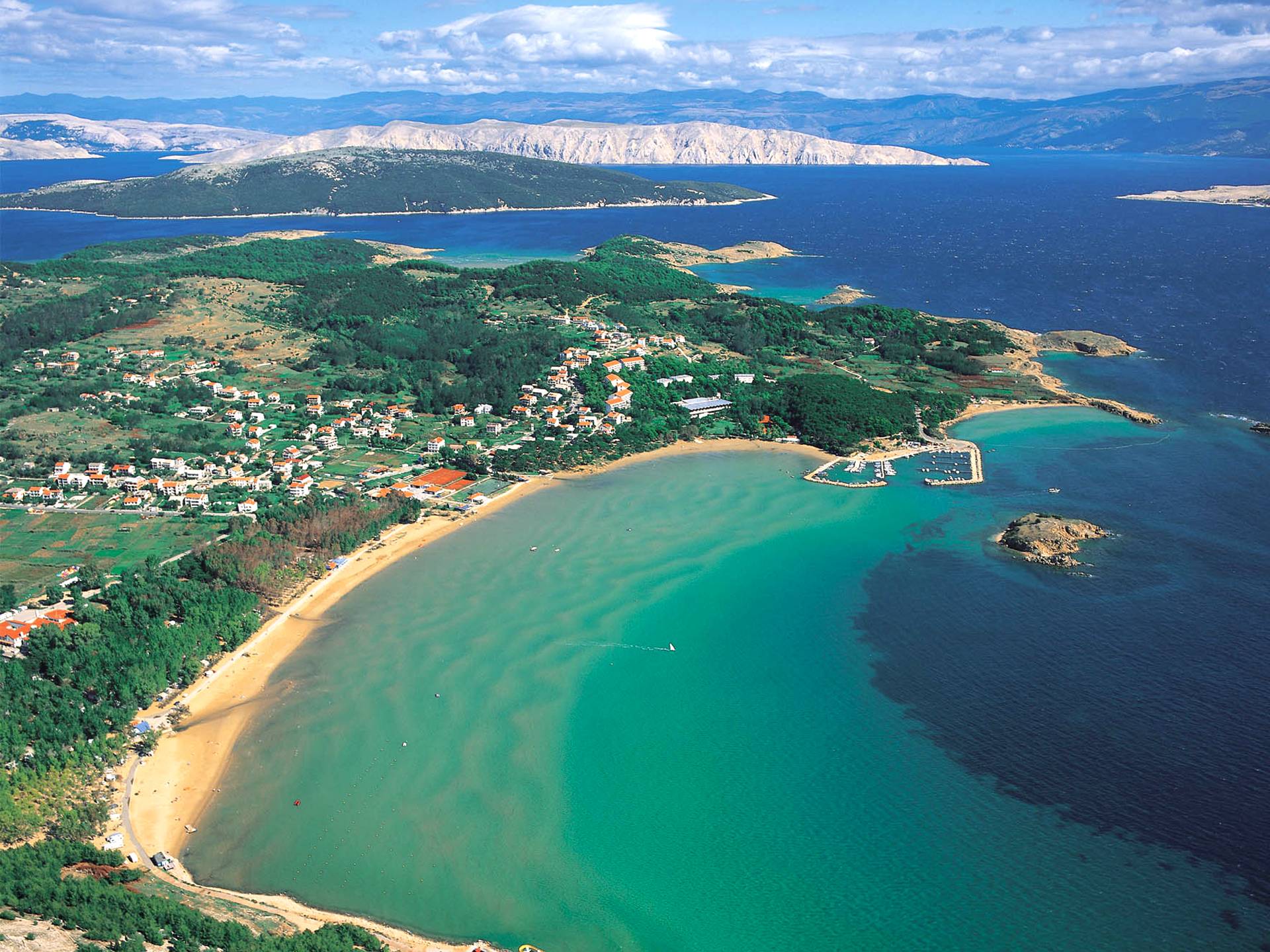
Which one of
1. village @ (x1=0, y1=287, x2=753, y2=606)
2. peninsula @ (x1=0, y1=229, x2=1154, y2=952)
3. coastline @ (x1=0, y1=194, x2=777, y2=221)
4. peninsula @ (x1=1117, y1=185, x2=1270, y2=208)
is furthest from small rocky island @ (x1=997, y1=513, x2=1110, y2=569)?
peninsula @ (x1=1117, y1=185, x2=1270, y2=208)

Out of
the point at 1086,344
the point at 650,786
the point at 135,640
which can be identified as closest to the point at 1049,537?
the point at 650,786

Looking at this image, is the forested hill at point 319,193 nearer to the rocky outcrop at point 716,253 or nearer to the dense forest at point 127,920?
the rocky outcrop at point 716,253

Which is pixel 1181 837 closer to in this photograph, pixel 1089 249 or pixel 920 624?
pixel 920 624

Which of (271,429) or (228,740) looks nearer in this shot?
(228,740)

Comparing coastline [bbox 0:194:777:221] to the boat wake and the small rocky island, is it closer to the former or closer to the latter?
the small rocky island

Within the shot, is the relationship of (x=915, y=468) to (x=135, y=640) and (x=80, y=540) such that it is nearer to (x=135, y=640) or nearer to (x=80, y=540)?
(x=135, y=640)
